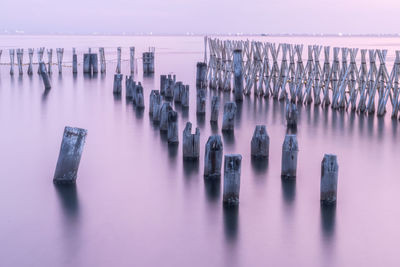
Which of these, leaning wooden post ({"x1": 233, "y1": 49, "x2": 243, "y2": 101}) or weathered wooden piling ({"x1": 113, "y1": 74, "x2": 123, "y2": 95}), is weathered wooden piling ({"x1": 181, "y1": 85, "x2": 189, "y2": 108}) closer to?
leaning wooden post ({"x1": 233, "y1": 49, "x2": 243, "y2": 101})

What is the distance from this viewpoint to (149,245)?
6.20 metres

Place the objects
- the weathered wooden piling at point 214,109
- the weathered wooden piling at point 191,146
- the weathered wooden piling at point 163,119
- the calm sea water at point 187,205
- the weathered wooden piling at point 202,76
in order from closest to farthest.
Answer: the calm sea water at point 187,205 → the weathered wooden piling at point 191,146 → the weathered wooden piling at point 163,119 → the weathered wooden piling at point 214,109 → the weathered wooden piling at point 202,76

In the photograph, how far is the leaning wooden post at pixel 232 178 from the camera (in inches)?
278

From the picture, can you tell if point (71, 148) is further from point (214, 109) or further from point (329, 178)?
point (214, 109)

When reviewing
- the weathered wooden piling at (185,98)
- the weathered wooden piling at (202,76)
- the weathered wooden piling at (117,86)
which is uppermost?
the weathered wooden piling at (202,76)

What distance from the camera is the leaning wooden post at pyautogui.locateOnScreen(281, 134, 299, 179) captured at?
8180 mm

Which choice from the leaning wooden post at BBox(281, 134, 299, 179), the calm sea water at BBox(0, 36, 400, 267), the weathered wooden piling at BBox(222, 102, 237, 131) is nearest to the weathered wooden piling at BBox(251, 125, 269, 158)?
the calm sea water at BBox(0, 36, 400, 267)

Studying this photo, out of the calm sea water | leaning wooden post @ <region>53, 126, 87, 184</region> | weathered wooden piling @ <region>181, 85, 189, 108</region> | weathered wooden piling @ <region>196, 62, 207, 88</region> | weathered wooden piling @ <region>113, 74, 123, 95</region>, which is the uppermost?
weathered wooden piling @ <region>196, 62, 207, 88</region>

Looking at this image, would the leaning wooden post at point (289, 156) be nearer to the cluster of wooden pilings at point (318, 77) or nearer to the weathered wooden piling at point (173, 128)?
the weathered wooden piling at point (173, 128)

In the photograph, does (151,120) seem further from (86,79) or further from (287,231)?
(86,79)

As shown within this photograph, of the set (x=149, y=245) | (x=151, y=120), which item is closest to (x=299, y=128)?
(x=151, y=120)

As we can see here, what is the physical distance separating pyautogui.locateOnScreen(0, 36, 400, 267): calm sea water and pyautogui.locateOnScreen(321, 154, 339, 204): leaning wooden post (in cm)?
17

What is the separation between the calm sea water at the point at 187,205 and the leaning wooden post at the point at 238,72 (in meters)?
3.57

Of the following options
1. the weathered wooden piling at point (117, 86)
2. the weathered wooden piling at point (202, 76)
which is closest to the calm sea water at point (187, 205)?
the weathered wooden piling at point (117, 86)
